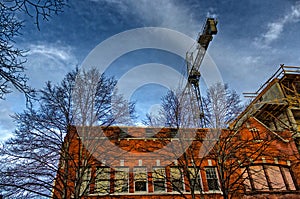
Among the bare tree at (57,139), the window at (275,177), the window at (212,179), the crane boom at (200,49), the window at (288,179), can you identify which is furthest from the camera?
the crane boom at (200,49)

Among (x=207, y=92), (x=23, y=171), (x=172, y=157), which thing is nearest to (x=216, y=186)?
(x=172, y=157)

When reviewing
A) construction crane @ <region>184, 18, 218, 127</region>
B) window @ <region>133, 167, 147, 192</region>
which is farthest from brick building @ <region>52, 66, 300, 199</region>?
construction crane @ <region>184, 18, 218, 127</region>

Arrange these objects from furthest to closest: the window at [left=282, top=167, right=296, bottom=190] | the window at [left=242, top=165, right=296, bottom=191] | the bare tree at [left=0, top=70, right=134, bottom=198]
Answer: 1. the window at [left=282, top=167, right=296, bottom=190]
2. the window at [left=242, top=165, right=296, bottom=191]
3. the bare tree at [left=0, top=70, right=134, bottom=198]

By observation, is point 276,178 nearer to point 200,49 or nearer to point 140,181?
point 140,181

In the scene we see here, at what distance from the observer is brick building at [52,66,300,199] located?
12.3 metres

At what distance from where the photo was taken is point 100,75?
44.8 ft

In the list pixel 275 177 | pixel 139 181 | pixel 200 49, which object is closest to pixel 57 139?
pixel 139 181

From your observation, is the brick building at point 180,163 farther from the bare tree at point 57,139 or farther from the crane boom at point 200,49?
the crane boom at point 200,49

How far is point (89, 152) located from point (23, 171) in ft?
10.8

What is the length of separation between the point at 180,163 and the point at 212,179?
15.0ft

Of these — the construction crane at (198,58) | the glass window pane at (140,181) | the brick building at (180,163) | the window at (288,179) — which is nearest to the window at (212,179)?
the brick building at (180,163)

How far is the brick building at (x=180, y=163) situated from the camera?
1226cm

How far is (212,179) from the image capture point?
1578 centimetres

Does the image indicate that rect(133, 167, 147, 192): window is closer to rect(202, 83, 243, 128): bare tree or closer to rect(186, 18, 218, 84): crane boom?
rect(202, 83, 243, 128): bare tree
